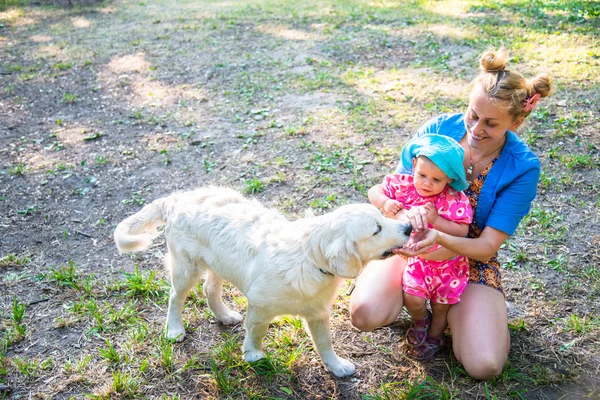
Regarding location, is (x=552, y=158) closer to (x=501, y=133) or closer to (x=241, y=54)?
(x=501, y=133)

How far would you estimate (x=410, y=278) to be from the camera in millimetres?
3373

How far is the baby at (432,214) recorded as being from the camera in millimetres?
2986

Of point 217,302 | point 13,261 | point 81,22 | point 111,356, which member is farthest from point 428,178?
point 81,22

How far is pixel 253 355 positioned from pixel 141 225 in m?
1.22

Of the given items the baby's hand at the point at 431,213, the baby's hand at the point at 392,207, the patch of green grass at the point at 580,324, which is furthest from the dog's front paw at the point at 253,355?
the patch of green grass at the point at 580,324

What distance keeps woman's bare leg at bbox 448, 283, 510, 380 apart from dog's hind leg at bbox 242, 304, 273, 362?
1224mm

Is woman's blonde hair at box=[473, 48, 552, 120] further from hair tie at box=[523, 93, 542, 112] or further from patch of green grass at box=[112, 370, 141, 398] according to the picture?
patch of green grass at box=[112, 370, 141, 398]

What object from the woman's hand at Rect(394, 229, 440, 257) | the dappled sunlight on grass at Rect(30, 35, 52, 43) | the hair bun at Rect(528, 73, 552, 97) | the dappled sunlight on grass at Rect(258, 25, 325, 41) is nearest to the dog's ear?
the woman's hand at Rect(394, 229, 440, 257)

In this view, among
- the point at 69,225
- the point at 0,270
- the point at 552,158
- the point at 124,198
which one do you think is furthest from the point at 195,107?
the point at 552,158

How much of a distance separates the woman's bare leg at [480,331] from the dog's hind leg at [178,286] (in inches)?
69.4

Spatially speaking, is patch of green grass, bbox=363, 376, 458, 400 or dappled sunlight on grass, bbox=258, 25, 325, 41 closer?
patch of green grass, bbox=363, 376, 458, 400

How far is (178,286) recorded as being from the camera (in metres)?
3.51

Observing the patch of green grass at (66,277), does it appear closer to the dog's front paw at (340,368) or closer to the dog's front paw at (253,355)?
the dog's front paw at (253,355)

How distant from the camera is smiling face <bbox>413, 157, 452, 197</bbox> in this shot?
9.73 feet
